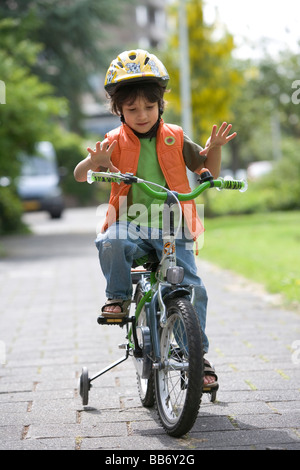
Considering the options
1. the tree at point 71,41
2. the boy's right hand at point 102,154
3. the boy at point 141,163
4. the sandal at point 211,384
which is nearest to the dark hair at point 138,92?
the boy at point 141,163

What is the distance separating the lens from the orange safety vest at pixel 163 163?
148 inches

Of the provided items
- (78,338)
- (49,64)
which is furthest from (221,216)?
(78,338)

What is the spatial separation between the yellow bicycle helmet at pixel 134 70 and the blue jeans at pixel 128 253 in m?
0.68

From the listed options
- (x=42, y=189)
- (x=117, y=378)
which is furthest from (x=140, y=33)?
(x=117, y=378)

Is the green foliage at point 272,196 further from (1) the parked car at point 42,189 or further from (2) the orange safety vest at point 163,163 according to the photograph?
(2) the orange safety vest at point 163,163

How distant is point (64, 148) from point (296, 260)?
83.5ft

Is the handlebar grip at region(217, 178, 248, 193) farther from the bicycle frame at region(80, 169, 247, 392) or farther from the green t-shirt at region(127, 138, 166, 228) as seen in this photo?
the green t-shirt at region(127, 138, 166, 228)

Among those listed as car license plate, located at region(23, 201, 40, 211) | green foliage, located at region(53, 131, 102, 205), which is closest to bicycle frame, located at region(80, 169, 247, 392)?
car license plate, located at region(23, 201, 40, 211)

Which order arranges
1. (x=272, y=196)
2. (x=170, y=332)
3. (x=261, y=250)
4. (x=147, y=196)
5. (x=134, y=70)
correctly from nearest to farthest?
(x=170, y=332) → (x=134, y=70) → (x=147, y=196) → (x=261, y=250) → (x=272, y=196)

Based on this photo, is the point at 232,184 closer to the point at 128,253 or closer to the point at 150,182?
the point at 150,182

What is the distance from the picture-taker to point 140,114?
3.78 metres

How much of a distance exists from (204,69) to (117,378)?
1671 cm

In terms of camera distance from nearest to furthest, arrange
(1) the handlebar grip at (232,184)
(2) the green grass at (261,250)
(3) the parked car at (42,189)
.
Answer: (1) the handlebar grip at (232,184), (2) the green grass at (261,250), (3) the parked car at (42,189)

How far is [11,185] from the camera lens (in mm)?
18000
